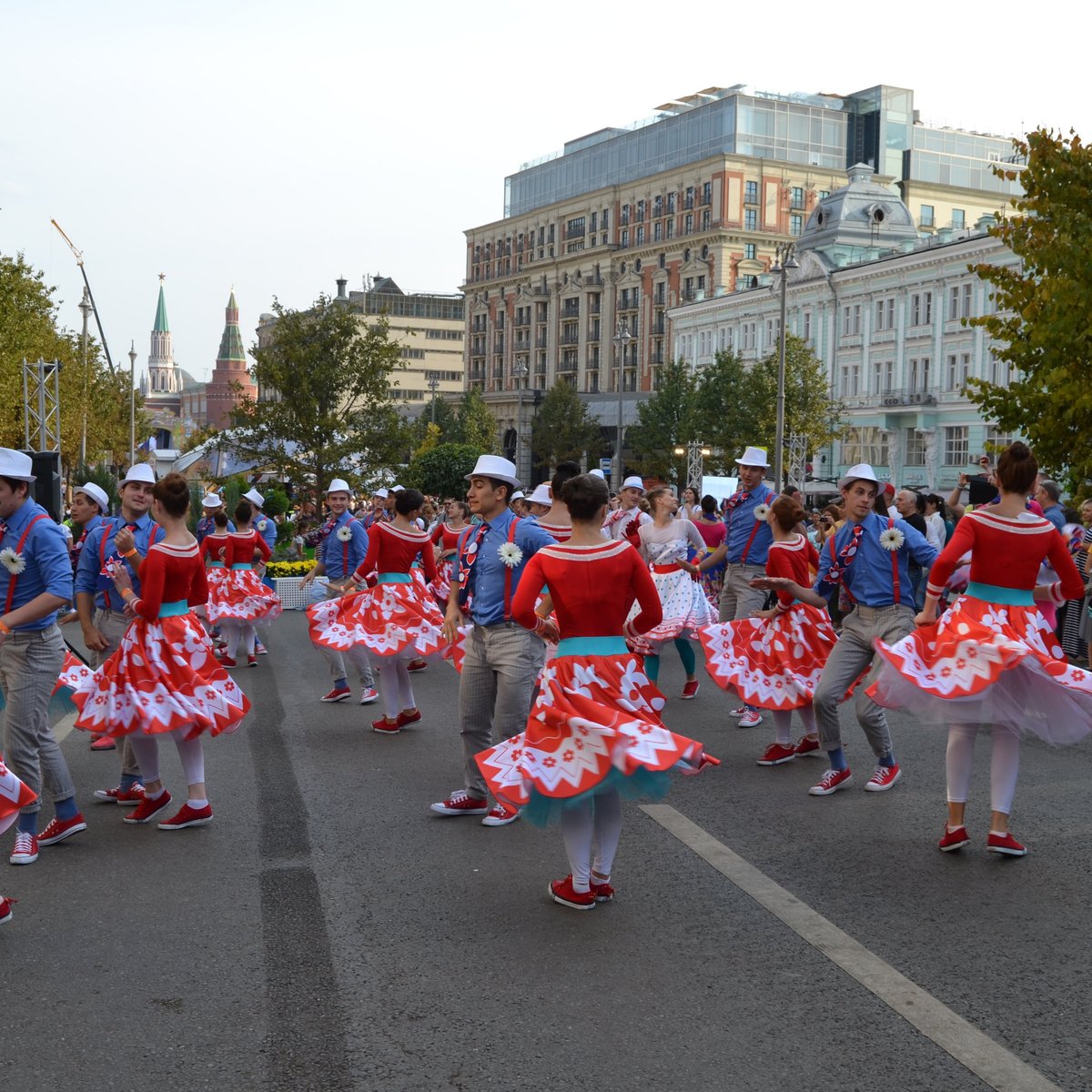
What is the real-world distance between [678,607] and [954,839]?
5.94 meters

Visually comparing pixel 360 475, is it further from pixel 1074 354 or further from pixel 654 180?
pixel 654 180

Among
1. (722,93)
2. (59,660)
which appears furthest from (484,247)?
(59,660)

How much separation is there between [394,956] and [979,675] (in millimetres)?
3213

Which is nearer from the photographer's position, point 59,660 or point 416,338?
point 59,660

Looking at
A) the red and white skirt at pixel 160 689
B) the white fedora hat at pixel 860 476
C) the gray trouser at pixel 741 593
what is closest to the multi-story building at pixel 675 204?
the gray trouser at pixel 741 593

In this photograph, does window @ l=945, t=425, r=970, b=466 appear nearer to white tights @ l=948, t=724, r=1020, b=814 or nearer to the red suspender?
white tights @ l=948, t=724, r=1020, b=814

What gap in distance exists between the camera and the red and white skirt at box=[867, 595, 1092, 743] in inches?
274

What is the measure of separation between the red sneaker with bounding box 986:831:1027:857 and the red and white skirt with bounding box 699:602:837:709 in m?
2.47

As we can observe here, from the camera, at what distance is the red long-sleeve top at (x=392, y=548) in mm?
11609

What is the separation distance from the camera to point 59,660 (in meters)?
7.17

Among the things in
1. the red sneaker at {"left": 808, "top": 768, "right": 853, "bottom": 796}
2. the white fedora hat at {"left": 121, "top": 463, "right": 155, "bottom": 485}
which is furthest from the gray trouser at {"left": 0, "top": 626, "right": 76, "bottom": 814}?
the red sneaker at {"left": 808, "top": 768, "right": 853, "bottom": 796}

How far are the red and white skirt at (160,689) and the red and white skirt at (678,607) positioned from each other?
543 centimetres

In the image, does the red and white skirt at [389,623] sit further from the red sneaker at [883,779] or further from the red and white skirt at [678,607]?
the red sneaker at [883,779]

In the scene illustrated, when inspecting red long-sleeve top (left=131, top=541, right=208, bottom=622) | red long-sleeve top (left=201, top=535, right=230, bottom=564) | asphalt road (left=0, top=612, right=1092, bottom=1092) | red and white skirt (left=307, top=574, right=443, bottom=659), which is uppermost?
red long-sleeve top (left=131, top=541, right=208, bottom=622)
